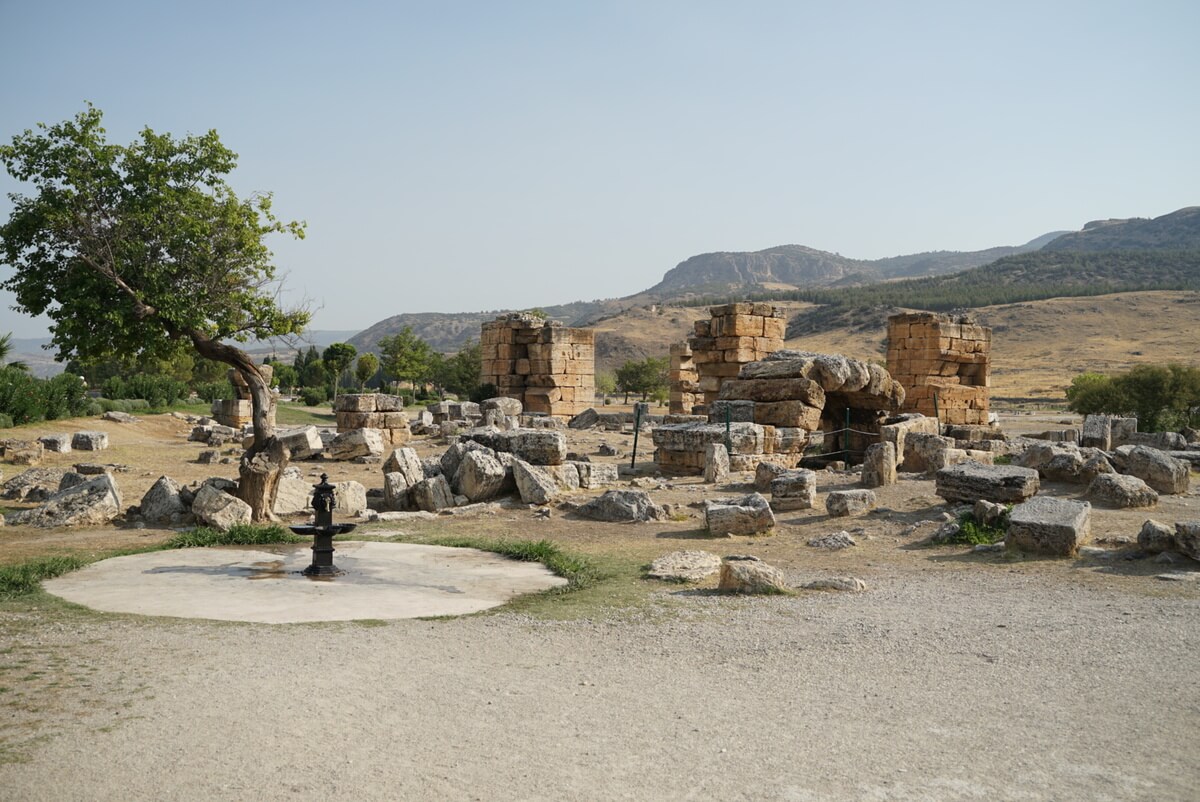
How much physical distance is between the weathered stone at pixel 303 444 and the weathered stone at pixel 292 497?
21.6 feet

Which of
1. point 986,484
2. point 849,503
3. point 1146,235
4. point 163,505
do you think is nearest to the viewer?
point 163,505

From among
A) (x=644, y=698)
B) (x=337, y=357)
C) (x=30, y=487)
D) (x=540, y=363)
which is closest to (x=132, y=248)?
(x=30, y=487)

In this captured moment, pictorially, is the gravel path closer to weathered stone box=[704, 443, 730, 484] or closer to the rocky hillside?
weathered stone box=[704, 443, 730, 484]

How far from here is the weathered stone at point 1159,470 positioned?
1233 centimetres

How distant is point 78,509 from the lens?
34.9 feet

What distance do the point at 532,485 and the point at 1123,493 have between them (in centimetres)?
740

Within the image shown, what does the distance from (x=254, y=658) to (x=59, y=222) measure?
397 inches

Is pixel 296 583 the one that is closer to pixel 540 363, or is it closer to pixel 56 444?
pixel 56 444

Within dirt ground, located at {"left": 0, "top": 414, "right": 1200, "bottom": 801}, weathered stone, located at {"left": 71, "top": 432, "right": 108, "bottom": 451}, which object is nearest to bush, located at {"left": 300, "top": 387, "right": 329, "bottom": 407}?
weathered stone, located at {"left": 71, "top": 432, "right": 108, "bottom": 451}

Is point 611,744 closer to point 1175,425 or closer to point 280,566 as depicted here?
point 280,566

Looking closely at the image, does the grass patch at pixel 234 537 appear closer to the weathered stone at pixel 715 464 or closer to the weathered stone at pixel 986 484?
the weathered stone at pixel 715 464

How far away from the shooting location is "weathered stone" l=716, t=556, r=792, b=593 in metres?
7.40

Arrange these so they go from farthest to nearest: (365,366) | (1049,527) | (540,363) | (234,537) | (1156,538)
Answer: (365,366)
(540,363)
(234,537)
(1049,527)
(1156,538)

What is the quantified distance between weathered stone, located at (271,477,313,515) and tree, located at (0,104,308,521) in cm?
118
